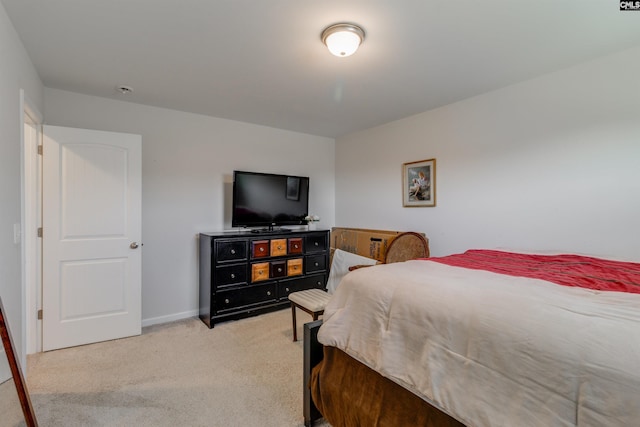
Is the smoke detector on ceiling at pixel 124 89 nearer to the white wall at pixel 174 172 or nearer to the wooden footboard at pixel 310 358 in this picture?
the white wall at pixel 174 172

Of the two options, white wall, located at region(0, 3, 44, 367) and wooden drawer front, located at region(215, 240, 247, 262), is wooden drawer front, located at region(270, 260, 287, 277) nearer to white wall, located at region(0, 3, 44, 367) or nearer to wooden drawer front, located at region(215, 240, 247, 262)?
wooden drawer front, located at region(215, 240, 247, 262)

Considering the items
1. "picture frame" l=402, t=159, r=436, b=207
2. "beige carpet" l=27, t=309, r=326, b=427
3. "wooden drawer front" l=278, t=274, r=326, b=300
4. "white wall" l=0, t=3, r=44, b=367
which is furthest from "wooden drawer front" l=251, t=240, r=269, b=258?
"white wall" l=0, t=3, r=44, b=367

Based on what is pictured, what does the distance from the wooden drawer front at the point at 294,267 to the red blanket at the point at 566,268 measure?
212 cm

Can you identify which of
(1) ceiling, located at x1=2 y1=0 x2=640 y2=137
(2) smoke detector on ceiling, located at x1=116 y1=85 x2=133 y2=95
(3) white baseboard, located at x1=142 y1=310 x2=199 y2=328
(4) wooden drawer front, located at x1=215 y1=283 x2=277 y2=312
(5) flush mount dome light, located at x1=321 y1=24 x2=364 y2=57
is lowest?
(3) white baseboard, located at x1=142 y1=310 x2=199 y2=328

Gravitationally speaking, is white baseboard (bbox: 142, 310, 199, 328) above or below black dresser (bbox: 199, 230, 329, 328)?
below

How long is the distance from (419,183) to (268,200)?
6.06ft

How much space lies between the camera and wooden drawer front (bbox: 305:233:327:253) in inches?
155

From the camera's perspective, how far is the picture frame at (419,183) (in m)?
3.47

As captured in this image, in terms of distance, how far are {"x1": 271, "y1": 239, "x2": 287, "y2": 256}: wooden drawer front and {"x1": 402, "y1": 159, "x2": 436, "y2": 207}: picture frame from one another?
1.56 meters

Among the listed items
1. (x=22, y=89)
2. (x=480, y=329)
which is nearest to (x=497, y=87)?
(x=480, y=329)

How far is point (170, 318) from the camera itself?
11.3 feet

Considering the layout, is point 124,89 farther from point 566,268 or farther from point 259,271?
point 566,268

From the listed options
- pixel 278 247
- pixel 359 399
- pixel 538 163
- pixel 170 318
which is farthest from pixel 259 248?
pixel 538 163

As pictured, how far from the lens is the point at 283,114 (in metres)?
3.63
